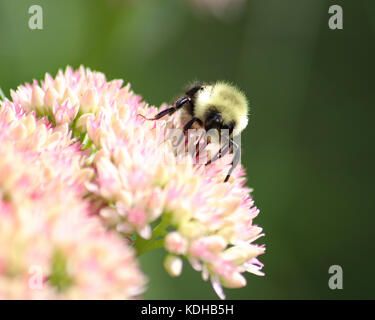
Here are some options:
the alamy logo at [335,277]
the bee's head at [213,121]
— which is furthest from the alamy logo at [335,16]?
the bee's head at [213,121]

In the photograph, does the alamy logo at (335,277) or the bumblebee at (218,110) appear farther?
the alamy logo at (335,277)

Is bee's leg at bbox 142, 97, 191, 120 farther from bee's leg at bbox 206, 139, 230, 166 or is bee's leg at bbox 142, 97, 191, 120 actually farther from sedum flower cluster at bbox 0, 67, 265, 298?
bee's leg at bbox 206, 139, 230, 166

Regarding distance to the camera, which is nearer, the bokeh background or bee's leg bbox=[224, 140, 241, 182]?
bee's leg bbox=[224, 140, 241, 182]

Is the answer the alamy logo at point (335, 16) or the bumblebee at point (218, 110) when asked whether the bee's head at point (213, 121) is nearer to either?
the bumblebee at point (218, 110)

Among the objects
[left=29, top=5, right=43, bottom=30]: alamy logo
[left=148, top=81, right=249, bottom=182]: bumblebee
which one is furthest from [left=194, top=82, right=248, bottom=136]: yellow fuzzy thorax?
[left=29, top=5, right=43, bottom=30]: alamy logo

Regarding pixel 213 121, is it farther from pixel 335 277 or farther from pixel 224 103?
pixel 335 277

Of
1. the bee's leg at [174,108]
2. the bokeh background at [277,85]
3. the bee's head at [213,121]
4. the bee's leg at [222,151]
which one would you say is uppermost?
the bokeh background at [277,85]

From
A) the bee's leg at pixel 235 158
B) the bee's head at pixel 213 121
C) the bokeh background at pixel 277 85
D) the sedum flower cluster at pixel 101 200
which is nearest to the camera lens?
the sedum flower cluster at pixel 101 200

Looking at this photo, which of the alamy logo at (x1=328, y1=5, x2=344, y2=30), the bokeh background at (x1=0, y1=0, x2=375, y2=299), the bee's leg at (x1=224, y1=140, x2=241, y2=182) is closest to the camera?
the bee's leg at (x1=224, y1=140, x2=241, y2=182)

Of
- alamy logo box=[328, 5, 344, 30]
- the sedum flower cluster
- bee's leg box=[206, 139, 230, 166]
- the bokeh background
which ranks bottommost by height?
the sedum flower cluster
